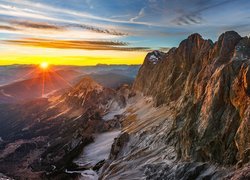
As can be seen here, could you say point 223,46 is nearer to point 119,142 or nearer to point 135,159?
point 135,159

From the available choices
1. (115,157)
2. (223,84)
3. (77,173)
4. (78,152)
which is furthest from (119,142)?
(223,84)

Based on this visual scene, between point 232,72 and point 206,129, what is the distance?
650 inches

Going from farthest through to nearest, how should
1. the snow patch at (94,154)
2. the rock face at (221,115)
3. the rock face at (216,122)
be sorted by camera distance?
1. the snow patch at (94,154)
2. the rock face at (216,122)
3. the rock face at (221,115)

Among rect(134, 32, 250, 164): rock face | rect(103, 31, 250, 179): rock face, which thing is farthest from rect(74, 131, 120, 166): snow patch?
rect(134, 32, 250, 164): rock face

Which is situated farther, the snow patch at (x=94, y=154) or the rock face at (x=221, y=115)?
the snow patch at (x=94, y=154)

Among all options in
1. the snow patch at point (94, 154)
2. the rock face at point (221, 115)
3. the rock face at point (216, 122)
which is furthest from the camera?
the snow patch at point (94, 154)

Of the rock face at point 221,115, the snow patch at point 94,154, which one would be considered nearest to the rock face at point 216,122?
the rock face at point 221,115

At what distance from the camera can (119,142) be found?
166250 millimetres

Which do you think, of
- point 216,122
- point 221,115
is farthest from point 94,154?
point 221,115

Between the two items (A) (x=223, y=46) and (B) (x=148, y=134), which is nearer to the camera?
(A) (x=223, y=46)

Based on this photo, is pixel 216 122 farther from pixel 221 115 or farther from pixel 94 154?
pixel 94 154

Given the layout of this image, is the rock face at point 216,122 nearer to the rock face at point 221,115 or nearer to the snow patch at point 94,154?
Answer: the rock face at point 221,115

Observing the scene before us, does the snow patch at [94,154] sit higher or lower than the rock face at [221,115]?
lower

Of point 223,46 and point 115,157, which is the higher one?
point 223,46
